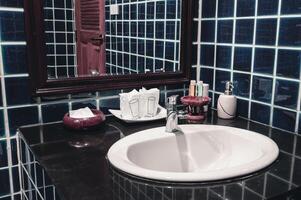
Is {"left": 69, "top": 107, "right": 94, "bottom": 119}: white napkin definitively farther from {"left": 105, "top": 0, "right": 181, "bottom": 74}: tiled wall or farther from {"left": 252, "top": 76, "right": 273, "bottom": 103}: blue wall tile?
{"left": 252, "top": 76, "right": 273, "bottom": 103}: blue wall tile

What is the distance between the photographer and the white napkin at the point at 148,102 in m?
1.15

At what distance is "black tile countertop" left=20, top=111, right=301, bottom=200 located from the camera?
65cm

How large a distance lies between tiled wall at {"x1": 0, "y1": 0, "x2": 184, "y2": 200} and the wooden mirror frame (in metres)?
0.03

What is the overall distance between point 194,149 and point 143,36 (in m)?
0.48

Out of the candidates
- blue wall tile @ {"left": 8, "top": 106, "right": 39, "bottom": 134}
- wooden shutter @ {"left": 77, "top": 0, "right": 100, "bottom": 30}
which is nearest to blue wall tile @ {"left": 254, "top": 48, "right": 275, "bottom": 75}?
wooden shutter @ {"left": 77, "top": 0, "right": 100, "bottom": 30}

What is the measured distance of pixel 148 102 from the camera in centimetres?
116

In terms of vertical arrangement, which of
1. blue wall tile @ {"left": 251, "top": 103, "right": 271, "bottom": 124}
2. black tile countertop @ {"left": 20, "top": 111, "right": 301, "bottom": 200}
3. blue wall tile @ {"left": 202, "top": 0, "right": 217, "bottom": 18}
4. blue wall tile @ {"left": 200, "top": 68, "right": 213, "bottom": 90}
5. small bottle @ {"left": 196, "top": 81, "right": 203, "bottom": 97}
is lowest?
black tile countertop @ {"left": 20, "top": 111, "right": 301, "bottom": 200}

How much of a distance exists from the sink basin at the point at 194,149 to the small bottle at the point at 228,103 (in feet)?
0.44

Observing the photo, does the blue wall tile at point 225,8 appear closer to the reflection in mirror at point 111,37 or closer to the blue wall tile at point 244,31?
the blue wall tile at point 244,31

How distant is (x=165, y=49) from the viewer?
50.9 inches

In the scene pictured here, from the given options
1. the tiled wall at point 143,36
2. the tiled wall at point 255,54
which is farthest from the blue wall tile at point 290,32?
the tiled wall at point 143,36

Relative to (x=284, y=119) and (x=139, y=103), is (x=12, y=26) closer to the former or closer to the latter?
(x=139, y=103)

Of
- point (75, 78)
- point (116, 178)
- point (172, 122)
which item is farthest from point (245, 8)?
point (116, 178)

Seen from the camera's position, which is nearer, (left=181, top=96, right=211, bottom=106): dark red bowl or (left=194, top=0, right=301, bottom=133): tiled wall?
(left=194, top=0, right=301, bottom=133): tiled wall
